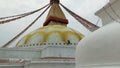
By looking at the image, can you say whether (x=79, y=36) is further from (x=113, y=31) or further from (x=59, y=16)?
(x=113, y=31)

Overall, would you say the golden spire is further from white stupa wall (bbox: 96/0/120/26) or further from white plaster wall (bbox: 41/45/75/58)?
white stupa wall (bbox: 96/0/120/26)

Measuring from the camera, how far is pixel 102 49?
4.84 m

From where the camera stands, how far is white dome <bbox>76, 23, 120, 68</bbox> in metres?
4.67

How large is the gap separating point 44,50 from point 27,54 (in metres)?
1.35

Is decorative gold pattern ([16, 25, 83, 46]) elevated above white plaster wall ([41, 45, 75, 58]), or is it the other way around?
decorative gold pattern ([16, 25, 83, 46])

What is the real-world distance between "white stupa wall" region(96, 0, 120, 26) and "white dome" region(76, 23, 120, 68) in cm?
61

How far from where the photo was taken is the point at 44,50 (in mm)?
15562

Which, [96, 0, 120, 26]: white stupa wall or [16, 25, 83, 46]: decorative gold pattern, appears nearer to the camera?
[96, 0, 120, 26]: white stupa wall

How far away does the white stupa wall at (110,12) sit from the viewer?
5.66 meters

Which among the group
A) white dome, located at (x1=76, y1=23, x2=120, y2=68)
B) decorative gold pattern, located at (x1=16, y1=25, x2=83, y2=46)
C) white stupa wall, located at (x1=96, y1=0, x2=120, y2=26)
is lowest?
white dome, located at (x1=76, y1=23, x2=120, y2=68)

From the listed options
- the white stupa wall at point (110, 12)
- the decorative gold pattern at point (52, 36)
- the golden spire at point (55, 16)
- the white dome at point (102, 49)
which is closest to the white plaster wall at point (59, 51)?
the decorative gold pattern at point (52, 36)

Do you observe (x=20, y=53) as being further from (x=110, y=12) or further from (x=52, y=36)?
(x=110, y=12)

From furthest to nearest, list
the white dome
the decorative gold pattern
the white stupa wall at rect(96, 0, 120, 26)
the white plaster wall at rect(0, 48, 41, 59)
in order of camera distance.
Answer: the decorative gold pattern < the white plaster wall at rect(0, 48, 41, 59) < the white stupa wall at rect(96, 0, 120, 26) < the white dome

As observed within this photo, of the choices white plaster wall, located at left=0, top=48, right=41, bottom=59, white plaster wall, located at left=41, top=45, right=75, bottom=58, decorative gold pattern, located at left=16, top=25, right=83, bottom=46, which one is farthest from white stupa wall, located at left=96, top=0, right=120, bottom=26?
decorative gold pattern, located at left=16, top=25, right=83, bottom=46
